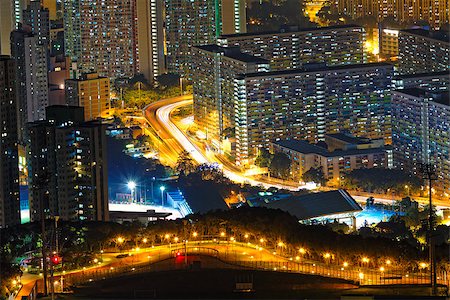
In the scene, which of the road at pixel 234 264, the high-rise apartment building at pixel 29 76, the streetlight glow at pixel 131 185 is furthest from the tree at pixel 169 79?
the road at pixel 234 264

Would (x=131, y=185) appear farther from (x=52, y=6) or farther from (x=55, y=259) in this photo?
(x=52, y=6)

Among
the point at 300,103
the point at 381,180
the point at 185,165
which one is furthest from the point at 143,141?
the point at 381,180

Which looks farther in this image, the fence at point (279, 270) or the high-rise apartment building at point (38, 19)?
the high-rise apartment building at point (38, 19)

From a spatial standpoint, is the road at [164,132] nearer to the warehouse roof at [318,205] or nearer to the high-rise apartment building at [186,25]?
the high-rise apartment building at [186,25]

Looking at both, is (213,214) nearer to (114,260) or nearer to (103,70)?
(114,260)

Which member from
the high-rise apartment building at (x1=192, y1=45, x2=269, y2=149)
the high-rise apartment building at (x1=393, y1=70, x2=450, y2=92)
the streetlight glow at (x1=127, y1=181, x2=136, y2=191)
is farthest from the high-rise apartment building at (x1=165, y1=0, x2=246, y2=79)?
the streetlight glow at (x1=127, y1=181, x2=136, y2=191)

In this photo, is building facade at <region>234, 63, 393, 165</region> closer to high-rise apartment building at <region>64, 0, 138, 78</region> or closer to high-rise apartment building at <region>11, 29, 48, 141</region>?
high-rise apartment building at <region>11, 29, 48, 141</region>
